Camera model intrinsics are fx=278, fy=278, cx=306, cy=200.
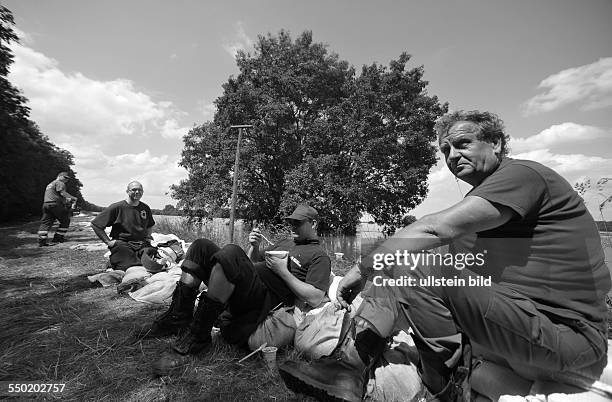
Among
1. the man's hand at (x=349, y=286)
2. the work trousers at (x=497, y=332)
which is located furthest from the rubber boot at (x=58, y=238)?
the work trousers at (x=497, y=332)

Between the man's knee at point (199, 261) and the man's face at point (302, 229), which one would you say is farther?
the man's face at point (302, 229)

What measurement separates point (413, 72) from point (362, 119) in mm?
5121

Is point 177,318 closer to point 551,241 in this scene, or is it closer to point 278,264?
point 278,264

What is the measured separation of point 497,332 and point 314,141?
54.5 feet

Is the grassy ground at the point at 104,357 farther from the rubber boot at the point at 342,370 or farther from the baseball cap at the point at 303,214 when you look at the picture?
the baseball cap at the point at 303,214

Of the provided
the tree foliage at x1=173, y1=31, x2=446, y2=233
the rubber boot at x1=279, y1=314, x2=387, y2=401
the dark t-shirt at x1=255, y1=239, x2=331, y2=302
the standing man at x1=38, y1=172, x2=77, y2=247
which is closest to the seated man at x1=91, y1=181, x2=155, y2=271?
the dark t-shirt at x1=255, y1=239, x2=331, y2=302

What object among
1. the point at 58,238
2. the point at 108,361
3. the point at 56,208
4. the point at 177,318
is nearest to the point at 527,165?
the point at 177,318

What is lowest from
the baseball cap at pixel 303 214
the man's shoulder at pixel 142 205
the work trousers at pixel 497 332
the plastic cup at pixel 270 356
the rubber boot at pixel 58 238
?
the plastic cup at pixel 270 356

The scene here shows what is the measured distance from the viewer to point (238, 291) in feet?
6.82

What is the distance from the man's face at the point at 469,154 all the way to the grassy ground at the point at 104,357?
63.7 inches

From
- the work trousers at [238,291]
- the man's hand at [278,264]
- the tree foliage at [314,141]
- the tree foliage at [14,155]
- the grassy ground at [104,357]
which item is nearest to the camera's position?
the grassy ground at [104,357]

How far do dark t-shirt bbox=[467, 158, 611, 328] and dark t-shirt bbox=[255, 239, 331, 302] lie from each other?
4.69 feet

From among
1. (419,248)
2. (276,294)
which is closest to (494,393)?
(419,248)

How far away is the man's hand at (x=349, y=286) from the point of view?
1.74 meters
